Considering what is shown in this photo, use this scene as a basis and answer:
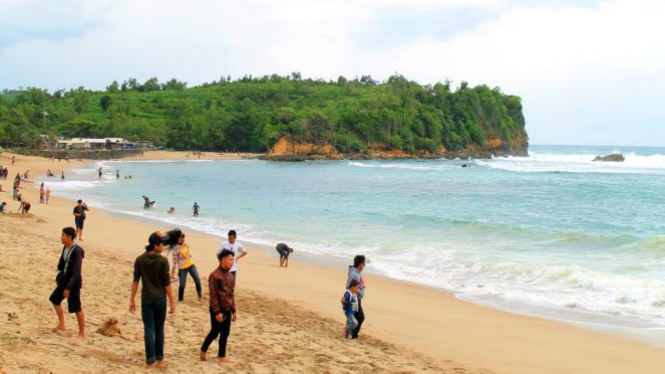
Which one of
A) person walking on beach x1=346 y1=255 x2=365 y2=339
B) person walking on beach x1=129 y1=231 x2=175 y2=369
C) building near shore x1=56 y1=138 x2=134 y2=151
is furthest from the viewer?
building near shore x1=56 y1=138 x2=134 y2=151

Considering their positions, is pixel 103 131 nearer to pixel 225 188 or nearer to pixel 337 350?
pixel 225 188

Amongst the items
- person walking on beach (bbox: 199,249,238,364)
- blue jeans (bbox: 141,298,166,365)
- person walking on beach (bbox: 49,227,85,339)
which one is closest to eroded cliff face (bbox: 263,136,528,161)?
person walking on beach (bbox: 49,227,85,339)

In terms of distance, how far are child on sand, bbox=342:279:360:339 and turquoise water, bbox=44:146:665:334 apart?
16.2ft

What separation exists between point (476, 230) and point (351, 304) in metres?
16.6

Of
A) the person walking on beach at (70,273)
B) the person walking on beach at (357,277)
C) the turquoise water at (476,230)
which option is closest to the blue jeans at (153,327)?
the person walking on beach at (70,273)

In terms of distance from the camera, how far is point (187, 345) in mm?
7840

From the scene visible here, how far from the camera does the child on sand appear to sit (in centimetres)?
885

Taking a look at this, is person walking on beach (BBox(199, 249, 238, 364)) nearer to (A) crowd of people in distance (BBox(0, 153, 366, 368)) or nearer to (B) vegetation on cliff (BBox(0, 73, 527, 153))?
(A) crowd of people in distance (BBox(0, 153, 366, 368))

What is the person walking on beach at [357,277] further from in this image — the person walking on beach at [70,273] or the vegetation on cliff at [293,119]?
the vegetation on cliff at [293,119]

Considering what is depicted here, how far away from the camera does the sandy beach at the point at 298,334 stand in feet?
23.2

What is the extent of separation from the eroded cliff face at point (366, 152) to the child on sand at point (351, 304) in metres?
103

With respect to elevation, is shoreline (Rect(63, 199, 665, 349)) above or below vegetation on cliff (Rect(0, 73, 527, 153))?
below

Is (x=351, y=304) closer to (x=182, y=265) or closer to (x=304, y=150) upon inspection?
(x=182, y=265)

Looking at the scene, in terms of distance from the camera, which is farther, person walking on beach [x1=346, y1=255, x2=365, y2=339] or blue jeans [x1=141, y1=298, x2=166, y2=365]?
person walking on beach [x1=346, y1=255, x2=365, y2=339]
